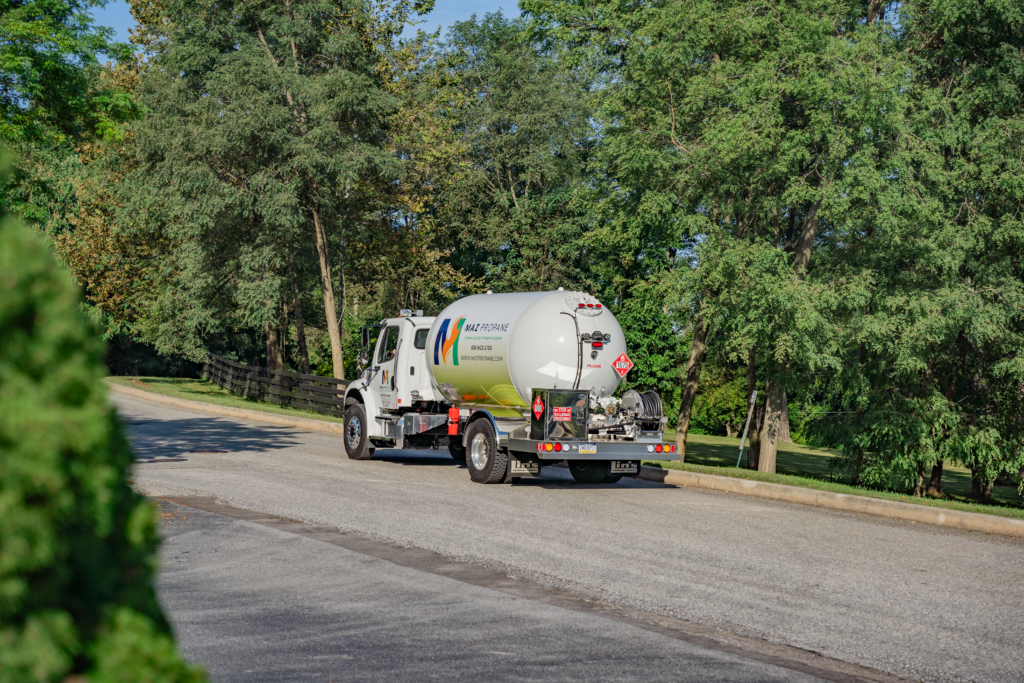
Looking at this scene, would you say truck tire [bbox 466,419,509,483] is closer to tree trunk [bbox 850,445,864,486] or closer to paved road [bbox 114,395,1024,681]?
paved road [bbox 114,395,1024,681]

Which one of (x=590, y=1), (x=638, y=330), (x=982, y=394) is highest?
(x=590, y=1)

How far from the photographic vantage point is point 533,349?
53.3 ft

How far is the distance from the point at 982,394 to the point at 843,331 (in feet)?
16.2

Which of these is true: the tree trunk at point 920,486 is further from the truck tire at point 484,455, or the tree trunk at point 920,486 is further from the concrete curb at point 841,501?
the truck tire at point 484,455

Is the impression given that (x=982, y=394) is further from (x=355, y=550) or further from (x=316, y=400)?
(x=316, y=400)

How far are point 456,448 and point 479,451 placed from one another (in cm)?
354

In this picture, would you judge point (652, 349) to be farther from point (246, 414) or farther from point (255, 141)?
point (246, 414)

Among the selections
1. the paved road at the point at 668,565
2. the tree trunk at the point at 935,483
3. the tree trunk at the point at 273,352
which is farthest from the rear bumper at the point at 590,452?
the tree trunk at the point at 273,352

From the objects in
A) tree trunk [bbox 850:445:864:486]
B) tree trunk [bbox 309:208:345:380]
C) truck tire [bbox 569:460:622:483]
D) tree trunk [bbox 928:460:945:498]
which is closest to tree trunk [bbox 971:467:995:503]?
tree trunk [bbox 928:460:945:498]

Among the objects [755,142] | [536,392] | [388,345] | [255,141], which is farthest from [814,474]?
[255,141]

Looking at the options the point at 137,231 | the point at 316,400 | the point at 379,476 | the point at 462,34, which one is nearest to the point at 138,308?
the point at 137,231

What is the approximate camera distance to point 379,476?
16.2m

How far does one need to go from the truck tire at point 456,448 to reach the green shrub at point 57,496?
1686cm

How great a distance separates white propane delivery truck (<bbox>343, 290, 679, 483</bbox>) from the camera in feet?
51.1
